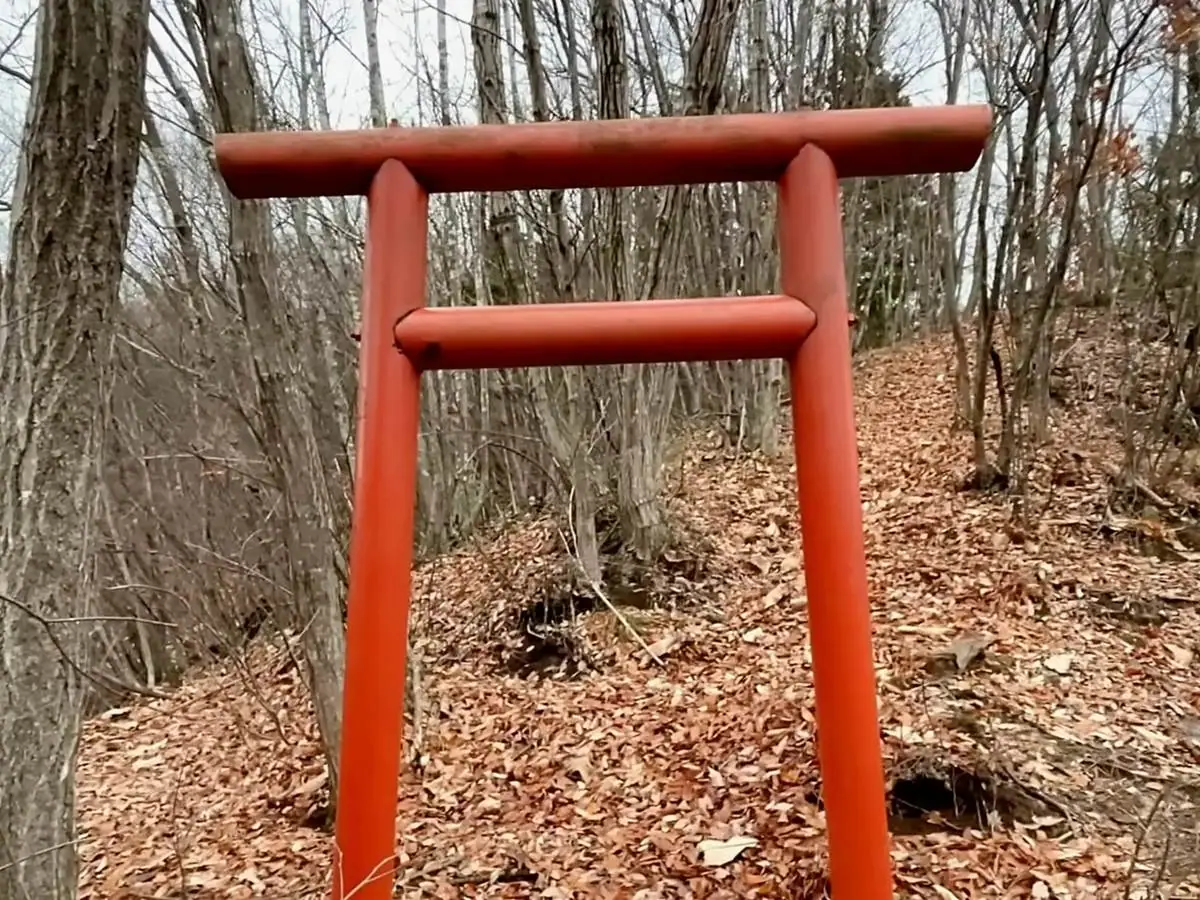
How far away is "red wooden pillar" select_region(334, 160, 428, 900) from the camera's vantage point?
1.86 m

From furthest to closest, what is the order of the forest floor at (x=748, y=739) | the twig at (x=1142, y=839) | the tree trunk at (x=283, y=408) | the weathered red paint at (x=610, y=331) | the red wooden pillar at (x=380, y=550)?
the tree trunk at (x=283, y=408) < the forest floor at (x=748, y=739) < the twig at (x=1142, y=839) < the weathered red paint at (x=610, y=331) < the red wooden pillar at (x=380, y=550)

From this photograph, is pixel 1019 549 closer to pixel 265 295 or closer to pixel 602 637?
pixel 602 637

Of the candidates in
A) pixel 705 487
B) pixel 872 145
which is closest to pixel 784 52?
pixel 705 487

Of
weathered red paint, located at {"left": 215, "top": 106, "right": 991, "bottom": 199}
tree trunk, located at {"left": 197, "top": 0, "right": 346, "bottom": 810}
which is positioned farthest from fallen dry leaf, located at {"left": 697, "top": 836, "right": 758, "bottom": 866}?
weathered red paint, located at {"left": 215, "top": 106, "right": 991, "bottom": 199}

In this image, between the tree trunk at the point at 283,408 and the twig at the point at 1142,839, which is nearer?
the twig at the point at 1142,839

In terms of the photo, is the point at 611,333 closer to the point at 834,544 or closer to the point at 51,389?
the point at 834,544

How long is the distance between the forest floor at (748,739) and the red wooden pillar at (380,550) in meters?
1.46

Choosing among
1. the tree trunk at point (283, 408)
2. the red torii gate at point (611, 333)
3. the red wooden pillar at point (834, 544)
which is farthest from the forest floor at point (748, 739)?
the red torii gate at point (611, 333)

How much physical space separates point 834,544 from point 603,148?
1.08 m

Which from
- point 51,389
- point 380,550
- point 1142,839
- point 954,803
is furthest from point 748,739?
point 51,389

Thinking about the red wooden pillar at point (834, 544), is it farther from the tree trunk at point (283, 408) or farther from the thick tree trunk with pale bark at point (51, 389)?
the tree trunk at point (283, 408)

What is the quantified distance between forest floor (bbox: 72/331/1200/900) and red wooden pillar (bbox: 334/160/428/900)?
1463 mm

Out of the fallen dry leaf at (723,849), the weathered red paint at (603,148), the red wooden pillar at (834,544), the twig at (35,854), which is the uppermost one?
the weathered red paint at (603,148)

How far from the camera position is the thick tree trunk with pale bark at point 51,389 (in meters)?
2.04
